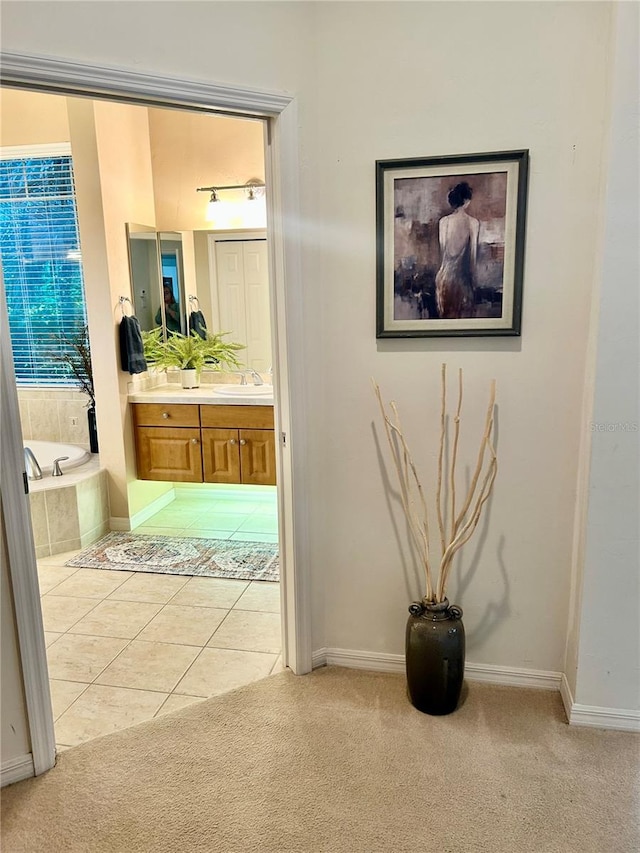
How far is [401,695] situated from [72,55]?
2.30 metres

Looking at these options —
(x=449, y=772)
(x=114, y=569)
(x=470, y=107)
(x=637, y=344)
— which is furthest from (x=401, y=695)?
(x=470, y=107)

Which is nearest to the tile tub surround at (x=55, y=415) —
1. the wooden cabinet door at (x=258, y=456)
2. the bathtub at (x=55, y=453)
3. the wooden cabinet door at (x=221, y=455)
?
the bathtub at (x=55, y=453)

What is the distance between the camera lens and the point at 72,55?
164 cm

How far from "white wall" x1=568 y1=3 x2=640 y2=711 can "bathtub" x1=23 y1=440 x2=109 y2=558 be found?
274 centimetres

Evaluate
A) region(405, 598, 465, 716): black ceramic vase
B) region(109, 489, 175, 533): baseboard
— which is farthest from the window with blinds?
region(405, 598, 465, 716): black ceramic vase

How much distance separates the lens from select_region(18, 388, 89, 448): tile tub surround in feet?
13.6

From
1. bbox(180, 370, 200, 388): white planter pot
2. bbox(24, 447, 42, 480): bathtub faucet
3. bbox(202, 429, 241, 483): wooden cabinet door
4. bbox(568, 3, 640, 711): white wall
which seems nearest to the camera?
bbox(568, 3, 640, 711): white wall

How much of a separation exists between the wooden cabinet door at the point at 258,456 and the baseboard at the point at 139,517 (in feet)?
2.59

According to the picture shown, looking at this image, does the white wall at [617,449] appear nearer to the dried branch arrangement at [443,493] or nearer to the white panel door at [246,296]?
the dried branch arrangement at [443,493]

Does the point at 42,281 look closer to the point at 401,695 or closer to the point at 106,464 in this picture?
the point at 106,464

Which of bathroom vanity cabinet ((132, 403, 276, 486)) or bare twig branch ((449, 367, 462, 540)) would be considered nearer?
bare twig branch ((449, 367, 462, 540))

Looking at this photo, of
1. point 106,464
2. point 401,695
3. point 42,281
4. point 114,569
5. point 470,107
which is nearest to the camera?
point 470,107

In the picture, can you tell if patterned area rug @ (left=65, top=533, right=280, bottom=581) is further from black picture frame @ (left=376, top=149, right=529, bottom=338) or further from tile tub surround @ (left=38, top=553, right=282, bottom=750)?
black picture frame @ (left=376, top=149, right=529, bottom=338)

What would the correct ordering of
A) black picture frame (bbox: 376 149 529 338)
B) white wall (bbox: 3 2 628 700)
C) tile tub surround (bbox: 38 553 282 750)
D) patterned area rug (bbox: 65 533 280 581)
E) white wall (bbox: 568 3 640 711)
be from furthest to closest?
patterned area rug (bbox: 65 533 280 581) → tile tub surround (bbox: 38 553 282 750) → black picture frame (bbox: 376 149 529 338) → white wall (bbox: 3 2 628 700) → white wall (bbox: 568 3 640 711)
